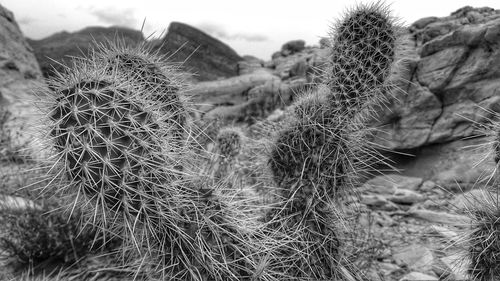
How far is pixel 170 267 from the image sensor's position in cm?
224

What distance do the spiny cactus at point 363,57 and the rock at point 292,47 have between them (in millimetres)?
15179

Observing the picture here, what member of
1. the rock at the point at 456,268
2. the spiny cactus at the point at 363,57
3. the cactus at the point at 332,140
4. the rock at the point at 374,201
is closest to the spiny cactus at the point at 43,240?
the cactus at the point at 332,140

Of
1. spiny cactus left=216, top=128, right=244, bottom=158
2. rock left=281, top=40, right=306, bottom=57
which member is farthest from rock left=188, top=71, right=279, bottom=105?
rock left=281, top=40, right=306, bottom=57

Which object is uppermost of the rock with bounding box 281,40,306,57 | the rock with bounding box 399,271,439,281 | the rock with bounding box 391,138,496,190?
the rock with bounding box 281,40,306,57

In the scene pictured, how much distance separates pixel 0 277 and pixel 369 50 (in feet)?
11.0

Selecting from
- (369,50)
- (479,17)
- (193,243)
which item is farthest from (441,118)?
(193,243)

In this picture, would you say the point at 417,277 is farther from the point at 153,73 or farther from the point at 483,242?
the point at 153,73

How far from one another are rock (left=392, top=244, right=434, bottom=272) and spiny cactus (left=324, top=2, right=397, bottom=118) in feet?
5.31

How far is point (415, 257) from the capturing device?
11.4ft

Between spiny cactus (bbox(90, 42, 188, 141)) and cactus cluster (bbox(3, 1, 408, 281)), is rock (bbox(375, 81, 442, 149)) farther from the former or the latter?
spiny cactus (bbox(90, 42, 188, 141))

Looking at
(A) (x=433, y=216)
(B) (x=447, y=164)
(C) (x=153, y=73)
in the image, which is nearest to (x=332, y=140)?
(C) (x=153, y=73)

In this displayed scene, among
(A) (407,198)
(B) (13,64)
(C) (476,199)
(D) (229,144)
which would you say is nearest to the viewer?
(C) (476,199)

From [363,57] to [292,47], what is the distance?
642 inches

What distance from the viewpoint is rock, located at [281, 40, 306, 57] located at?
58.7ft
